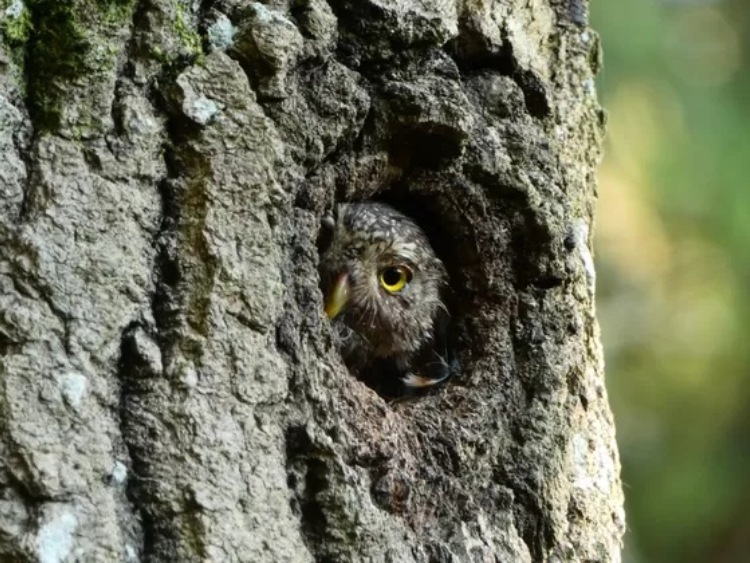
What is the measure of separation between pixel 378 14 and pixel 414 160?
393 mm

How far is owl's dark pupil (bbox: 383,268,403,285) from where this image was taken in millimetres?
3363

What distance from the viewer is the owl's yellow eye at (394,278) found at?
334 centimetres

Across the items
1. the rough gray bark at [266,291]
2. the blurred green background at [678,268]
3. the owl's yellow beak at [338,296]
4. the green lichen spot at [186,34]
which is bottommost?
the rough gray bark at [266,291]

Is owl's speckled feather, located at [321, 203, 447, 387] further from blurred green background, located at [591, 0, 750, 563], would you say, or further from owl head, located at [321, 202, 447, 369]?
blurred green background, located at [591, 0, 750, 563]

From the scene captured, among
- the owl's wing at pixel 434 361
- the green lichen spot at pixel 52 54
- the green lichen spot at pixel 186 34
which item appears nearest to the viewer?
the green lichen spot at pixel 52 54

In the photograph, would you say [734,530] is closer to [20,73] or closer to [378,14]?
[378,14]

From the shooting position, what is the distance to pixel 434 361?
3.22m

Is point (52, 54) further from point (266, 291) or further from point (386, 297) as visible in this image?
point (386, 297)

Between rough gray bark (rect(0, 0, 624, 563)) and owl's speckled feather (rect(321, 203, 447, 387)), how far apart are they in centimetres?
38

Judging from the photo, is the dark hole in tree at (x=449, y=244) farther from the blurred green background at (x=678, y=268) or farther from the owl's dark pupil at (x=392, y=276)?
the blurred green background at (x=678, y=268)

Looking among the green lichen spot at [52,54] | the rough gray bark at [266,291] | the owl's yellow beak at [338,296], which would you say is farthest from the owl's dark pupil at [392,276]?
the green lichen spot at [52,54]

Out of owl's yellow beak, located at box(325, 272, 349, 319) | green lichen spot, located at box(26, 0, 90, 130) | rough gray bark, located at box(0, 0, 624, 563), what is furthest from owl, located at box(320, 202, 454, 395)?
green lichen spot, located at box(26, 0, 90, 130)

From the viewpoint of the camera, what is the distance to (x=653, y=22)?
5297 millimetres

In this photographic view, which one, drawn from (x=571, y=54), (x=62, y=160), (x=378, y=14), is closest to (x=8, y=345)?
(x=62, y=160)
